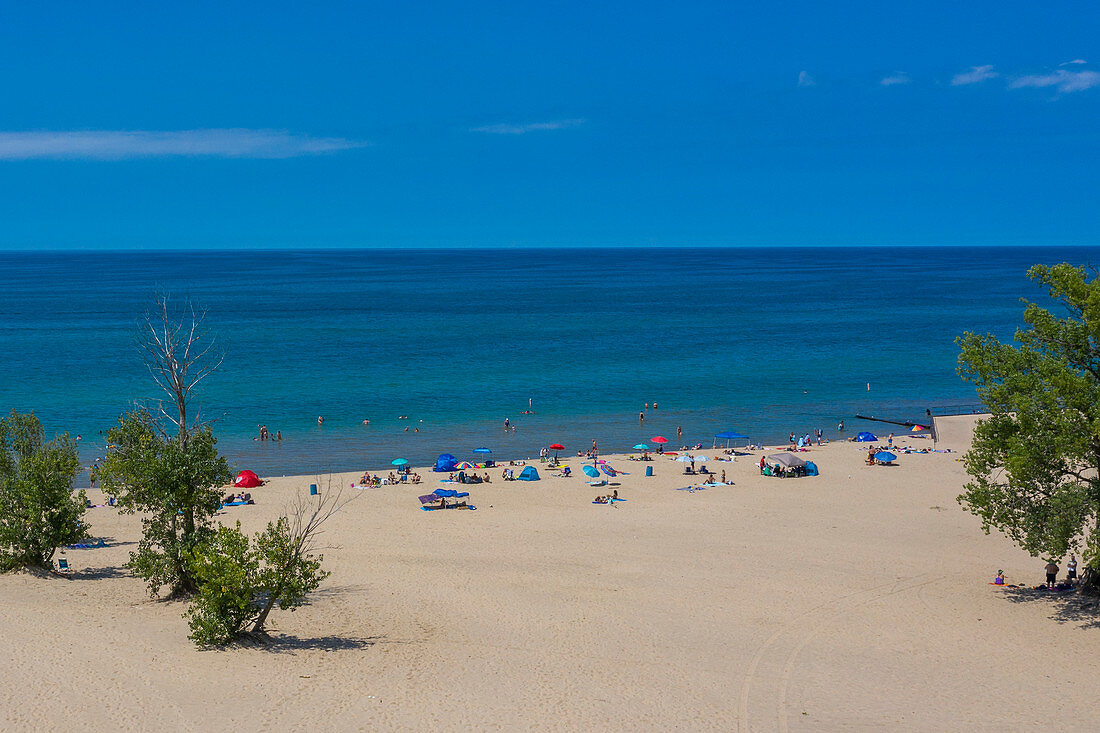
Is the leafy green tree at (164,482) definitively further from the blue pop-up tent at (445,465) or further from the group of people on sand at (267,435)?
the group of people on sand at (267,435)

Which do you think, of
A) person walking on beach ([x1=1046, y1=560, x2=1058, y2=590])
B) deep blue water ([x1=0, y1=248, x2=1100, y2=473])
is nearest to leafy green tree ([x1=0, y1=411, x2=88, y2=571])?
deep blue water ([x1=0, y1=248, x2=1100, y2=473])

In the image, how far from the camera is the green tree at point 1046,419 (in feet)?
63.3

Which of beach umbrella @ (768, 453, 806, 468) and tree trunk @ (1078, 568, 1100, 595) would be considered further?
beach umbrella @ (768, 453, 806, 468)

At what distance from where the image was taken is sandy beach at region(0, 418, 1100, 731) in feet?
55.1

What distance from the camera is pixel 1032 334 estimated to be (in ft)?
68.4

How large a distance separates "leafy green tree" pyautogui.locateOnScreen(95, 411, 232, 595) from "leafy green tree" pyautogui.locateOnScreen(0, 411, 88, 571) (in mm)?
3492

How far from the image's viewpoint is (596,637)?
21.2 metres

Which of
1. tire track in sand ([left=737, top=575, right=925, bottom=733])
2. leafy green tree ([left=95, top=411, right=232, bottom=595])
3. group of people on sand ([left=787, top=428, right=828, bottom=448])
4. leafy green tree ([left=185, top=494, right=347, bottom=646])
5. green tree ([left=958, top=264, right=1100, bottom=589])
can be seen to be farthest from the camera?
group of people on sand ([left=787, top=428, right=828, bottom=448])

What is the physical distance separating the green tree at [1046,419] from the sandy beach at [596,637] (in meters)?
3.07

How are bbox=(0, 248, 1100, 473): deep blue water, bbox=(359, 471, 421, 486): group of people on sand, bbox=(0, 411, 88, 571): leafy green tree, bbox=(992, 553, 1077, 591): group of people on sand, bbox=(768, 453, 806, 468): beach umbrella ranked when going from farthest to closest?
bbox=(0, 248, 1100, 473): deep blue water
bbox=(768, 453, 806, 468): beach umbrella
bbox=(359, 471, 421, 486): group of people on sand
bbox=(0, 411, 88, 571): leafy green tree
bbox=(992, 553, 1077, 591): group of people on sand

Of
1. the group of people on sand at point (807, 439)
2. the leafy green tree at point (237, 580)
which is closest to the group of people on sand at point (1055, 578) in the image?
the leafy green tree at point (237, 580)

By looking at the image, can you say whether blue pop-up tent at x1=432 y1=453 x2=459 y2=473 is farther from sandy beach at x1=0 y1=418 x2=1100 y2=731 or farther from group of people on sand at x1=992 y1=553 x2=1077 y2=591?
group of people on sand at x1=992 y1=553 x2=1077 y2=591

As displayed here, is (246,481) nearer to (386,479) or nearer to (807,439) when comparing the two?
(386,479)

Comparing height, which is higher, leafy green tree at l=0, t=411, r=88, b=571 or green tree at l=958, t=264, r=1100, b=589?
green tree at l=958, t=264, r=1100, b=589
